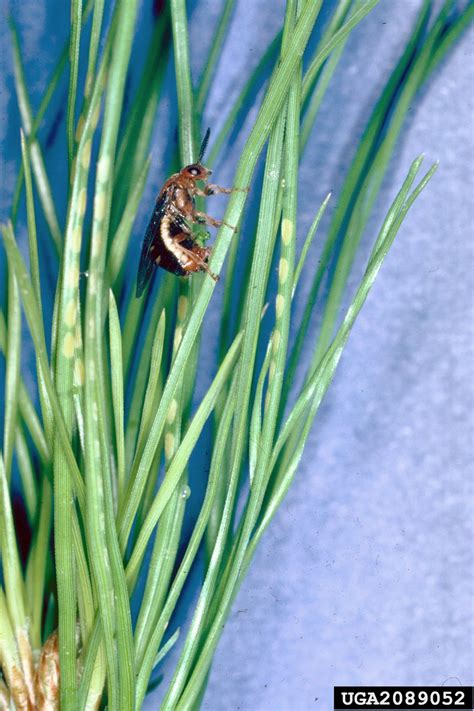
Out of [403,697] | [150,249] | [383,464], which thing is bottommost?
[403,697]

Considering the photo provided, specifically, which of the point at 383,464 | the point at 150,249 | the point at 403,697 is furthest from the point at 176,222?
the point at 403,697

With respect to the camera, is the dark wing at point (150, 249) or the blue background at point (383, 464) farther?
the blue background at point (383, 464)

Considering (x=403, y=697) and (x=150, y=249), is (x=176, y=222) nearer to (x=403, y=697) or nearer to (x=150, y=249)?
(x=150, y=249)

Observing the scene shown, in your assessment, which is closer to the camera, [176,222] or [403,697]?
[176,222]

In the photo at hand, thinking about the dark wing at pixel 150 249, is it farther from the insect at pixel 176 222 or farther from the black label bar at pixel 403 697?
the black label bar at pixel 403 697

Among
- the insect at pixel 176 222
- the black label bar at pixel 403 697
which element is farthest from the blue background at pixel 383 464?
the insect at pixel 176 222
